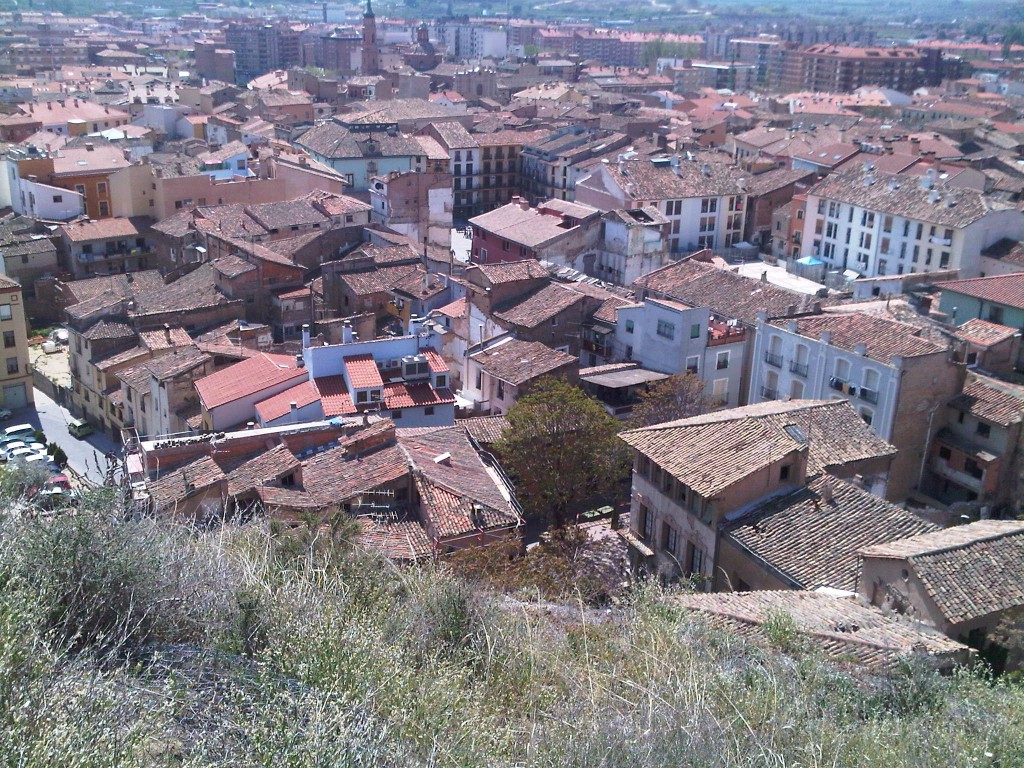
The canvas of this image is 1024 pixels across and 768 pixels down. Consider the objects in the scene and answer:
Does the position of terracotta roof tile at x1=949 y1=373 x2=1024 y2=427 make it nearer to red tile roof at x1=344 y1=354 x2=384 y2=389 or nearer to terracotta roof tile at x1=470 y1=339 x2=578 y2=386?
terracotta roof tile at x1=470 y1=339 x2=578 y2=386

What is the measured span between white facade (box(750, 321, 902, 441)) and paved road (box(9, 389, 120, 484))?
22.0 m

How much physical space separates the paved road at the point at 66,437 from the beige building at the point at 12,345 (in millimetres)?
814

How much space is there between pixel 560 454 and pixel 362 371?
723 centimetres

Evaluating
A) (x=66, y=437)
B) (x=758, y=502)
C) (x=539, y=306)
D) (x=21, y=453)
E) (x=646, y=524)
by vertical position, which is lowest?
(x=66, y=437)

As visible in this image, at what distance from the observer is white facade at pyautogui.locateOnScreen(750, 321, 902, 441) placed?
29297 mm

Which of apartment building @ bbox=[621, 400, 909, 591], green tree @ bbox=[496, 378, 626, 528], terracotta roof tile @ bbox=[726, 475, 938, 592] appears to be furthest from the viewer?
green tree @ bbox=[496, 378, 626, 528]

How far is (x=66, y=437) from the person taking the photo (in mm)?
37531

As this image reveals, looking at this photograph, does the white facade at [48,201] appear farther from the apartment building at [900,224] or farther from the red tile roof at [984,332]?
the red tile roof at [984,332]

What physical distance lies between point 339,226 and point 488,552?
29816 millimetres

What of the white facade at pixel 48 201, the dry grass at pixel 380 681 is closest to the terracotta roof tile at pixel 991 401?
the dry grass at pixel 380 681

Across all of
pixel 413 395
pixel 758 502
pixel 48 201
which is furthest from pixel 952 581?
pixel 48 201

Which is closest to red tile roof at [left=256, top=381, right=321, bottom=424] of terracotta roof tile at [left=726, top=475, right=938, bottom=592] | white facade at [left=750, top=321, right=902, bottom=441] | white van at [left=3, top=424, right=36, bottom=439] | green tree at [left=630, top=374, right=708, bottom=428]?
green tree at [left=630, top=374, right=708, bottom=428]

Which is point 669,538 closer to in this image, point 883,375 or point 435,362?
point 883,375

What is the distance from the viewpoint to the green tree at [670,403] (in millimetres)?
30000
